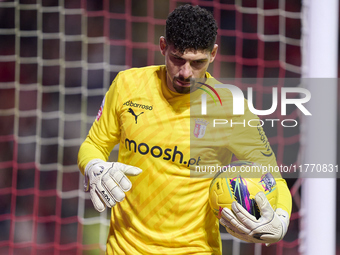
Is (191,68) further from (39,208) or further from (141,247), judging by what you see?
(39,208)

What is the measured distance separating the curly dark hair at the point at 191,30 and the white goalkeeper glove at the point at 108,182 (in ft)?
1.75

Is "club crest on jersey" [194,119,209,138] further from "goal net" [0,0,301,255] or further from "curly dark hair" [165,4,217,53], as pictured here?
"goal net" [0,0,301,255]

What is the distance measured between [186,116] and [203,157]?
0.64ft

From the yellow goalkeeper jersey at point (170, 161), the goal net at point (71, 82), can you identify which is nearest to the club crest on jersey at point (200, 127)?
the yellow goalkeeper jersey at point (170, 161)

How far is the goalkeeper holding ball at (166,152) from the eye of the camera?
184cm

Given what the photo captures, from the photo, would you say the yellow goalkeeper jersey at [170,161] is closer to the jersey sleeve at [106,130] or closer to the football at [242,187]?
the jersey sleeve at [106,130]

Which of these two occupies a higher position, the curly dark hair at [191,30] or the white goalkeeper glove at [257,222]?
the curly dark hair at [191,30]

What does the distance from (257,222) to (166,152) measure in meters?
0.49

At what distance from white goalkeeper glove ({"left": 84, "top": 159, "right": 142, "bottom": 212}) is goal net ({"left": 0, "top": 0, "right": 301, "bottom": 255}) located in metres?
1.88

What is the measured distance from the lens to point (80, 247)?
3541 millimetres

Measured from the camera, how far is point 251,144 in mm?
1928

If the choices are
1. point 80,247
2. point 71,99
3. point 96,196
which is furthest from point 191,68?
point 71,99

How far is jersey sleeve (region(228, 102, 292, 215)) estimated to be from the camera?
1.91m

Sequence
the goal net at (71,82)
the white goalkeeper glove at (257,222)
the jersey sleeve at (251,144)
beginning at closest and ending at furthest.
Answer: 1. the white goalkeeper glove at (257,222)
2. the jersey sleeve at (251,144)
3. the goal net at (71,82)
